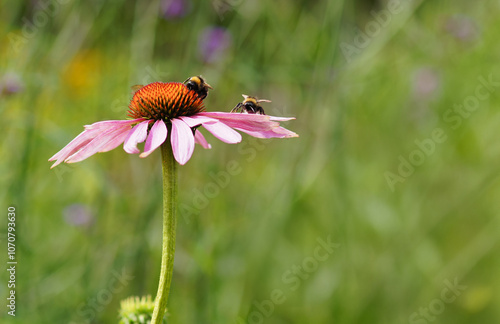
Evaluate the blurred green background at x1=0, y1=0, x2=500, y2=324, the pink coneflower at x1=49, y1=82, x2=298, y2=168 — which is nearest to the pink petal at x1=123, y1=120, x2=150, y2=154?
the pink coneflower at x1=49, y1=82, x2=298, y2=168

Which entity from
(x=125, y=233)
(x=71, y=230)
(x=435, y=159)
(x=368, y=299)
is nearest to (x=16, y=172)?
(x=125, y=233)

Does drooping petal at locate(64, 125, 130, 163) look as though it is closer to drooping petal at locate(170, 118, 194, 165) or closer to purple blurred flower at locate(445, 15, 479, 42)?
drooping petal at locate(170, 118, 194, 165)

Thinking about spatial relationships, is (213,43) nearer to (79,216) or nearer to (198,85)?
(79,216)

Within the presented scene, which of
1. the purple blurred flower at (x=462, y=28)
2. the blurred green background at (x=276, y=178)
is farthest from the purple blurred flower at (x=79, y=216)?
the purple blurred flower at (x=462, y=28)

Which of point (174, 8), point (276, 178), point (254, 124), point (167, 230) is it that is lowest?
point (167, 230)

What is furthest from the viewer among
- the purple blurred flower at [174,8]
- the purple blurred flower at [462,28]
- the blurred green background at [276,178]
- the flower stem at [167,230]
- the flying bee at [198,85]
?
the purple blurred flower at [462,28]

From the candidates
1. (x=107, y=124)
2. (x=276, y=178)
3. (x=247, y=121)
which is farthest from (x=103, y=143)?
(x=276, y=178)

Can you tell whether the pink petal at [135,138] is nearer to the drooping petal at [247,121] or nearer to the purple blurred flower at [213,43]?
the drooping petal at [247,121]
